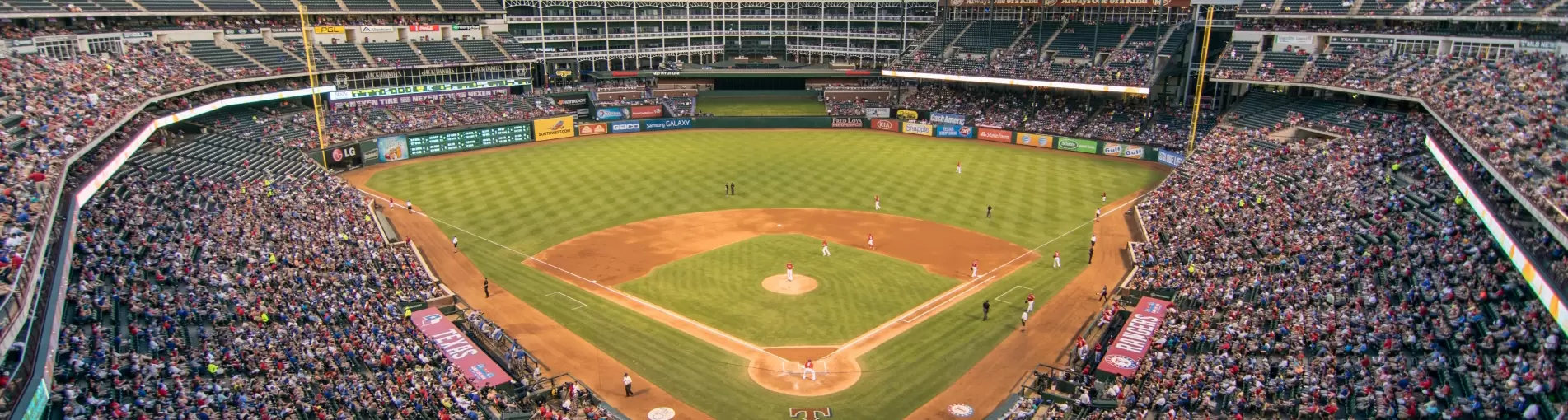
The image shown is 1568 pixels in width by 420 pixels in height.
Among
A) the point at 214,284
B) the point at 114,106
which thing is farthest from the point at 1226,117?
the point at 114,106

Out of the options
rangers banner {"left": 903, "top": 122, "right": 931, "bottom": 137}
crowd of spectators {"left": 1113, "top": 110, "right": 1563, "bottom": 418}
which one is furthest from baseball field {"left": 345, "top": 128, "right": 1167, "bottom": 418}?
rangers banner {"left": 903, "top": 122, "right": 931, "bottom": 137}

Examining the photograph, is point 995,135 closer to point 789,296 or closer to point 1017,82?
point 1017,82

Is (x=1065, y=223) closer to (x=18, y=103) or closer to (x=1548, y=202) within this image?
(x=1548, y=202)

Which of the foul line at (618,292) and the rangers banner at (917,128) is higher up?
the rangers banner at (917,128)

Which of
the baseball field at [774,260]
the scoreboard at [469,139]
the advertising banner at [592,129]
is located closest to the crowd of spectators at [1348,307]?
the baseball field at [774,260]

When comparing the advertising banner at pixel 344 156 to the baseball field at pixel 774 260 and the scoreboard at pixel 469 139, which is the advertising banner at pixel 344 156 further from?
the scoreboard at pixel 469 139

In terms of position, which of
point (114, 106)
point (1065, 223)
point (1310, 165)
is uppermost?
point (114, 106)
